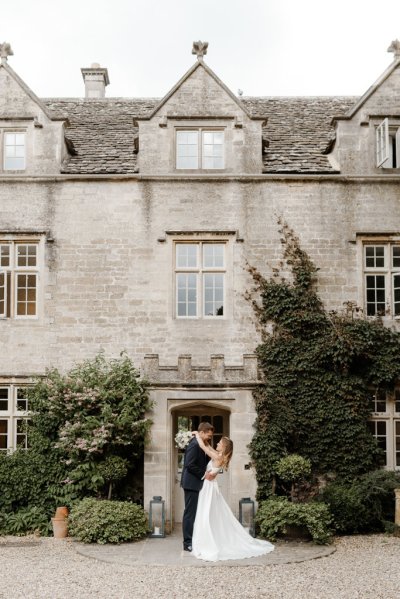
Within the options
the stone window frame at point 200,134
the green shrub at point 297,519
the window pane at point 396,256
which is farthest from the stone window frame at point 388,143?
the green shrub at point 297,519

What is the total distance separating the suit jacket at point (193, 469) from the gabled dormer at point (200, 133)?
6.34m

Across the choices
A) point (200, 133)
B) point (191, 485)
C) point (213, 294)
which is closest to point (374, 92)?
point (200, 133)

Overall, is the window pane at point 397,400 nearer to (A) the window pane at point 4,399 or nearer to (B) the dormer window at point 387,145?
(B) the dormer window at point 387,145

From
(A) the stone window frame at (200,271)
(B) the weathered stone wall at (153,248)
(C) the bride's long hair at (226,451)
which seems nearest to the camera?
(C) the bride's long hair at (226,451)

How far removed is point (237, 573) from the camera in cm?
984

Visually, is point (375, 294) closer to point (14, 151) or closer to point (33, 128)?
point (33, 128)

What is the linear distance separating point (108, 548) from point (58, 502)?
224cm

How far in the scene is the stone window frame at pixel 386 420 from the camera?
14531 mm

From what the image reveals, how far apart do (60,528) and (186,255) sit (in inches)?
233

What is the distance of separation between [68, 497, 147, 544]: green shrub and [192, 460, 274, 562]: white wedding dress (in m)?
1.54

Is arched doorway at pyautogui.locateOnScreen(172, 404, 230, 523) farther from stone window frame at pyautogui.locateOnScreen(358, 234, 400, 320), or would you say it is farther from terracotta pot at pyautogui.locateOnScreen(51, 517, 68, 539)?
stone window frame at pyautogui.locateOnScreen(358, 234, 400, 320)

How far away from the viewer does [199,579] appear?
375 inches

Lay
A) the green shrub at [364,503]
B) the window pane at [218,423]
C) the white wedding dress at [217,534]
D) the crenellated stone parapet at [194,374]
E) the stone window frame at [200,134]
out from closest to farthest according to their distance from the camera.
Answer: the white wedding dress at [217,534], the green shrub at [364,503], the crenellated stone parapet at [194,374], the window pane at [218,423], the stone window frame at [200,134]

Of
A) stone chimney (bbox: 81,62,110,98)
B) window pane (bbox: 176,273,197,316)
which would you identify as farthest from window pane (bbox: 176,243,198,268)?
stone chimney (bbox: 81,62,110,98)
